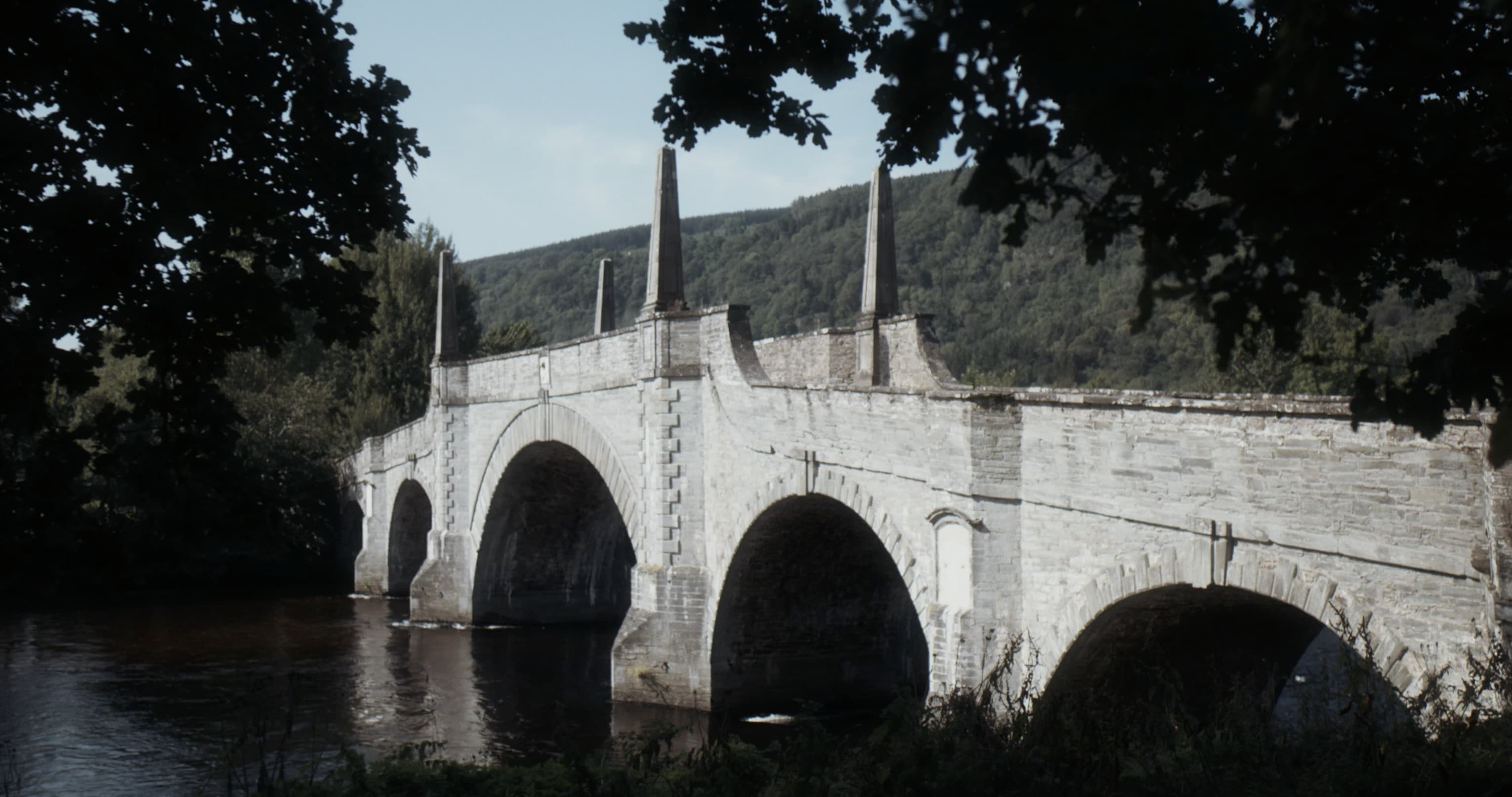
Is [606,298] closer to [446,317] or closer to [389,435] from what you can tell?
[446,317]

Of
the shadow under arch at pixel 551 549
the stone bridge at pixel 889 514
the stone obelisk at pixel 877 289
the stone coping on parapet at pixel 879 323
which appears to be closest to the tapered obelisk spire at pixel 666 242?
the stone bridge at pixel 889 514

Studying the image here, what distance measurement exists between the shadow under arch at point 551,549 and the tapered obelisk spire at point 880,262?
8.35 m

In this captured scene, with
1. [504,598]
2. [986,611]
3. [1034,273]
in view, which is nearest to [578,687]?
[504,598]

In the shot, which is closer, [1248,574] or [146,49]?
[146,49]

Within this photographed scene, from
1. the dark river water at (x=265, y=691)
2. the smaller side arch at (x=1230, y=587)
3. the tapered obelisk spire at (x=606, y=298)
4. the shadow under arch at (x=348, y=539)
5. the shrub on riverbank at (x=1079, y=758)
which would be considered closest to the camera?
the shrub on riverbank at (x=1079, y=758)

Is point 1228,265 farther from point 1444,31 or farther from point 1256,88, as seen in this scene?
point 1444,31

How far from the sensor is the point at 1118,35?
2922mm

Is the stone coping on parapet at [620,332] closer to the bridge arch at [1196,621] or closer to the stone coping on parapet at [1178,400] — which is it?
the stone coping on parapet at [1178,400]

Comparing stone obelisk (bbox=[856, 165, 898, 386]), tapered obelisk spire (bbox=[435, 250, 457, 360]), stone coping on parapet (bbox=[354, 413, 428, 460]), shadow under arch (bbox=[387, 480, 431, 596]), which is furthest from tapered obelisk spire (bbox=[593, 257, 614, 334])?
stone obelisk (bbox=[856, 165, 898, 386])

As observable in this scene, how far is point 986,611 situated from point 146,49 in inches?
278

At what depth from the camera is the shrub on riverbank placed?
4.56m

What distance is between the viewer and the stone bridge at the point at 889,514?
705 cm

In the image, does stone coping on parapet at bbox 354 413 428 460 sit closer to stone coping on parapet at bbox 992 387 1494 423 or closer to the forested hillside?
the forested hillside

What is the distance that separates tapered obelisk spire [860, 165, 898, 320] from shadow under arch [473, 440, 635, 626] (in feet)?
27.4
